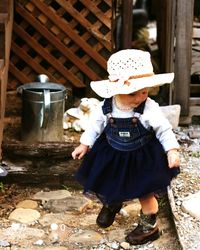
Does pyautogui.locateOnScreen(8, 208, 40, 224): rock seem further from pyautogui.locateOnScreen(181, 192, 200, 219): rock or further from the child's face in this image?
the child's face

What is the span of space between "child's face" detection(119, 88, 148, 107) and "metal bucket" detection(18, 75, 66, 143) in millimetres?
1484

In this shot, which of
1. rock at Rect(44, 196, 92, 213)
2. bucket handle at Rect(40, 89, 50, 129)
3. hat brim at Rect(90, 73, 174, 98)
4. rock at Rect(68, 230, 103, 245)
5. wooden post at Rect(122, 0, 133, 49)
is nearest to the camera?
hat brim at Rect(90, 73, 174, 98)

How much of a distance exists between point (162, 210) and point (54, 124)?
135cm

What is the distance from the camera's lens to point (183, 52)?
237 inches

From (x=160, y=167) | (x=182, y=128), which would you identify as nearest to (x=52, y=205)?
(x=160, y=167)

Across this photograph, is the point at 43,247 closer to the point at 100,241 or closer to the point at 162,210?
the point at 100,241

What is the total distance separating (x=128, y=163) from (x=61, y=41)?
262 centimetres

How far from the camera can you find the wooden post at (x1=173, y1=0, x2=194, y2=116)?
5.91 m

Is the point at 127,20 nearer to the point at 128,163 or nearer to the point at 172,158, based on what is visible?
the point at 128,163

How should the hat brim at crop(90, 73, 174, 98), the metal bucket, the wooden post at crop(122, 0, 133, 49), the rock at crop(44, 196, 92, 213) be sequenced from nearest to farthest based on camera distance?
the hat brim at crop(90, 73, 174, 98)
the rock at crop(44, 196, 92, 213)
the metal bucket
the wooden post at crop(122, 0, 133, 49)

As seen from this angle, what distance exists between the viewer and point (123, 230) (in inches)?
176

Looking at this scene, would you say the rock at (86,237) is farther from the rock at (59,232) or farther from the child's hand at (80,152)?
the child's hand at (80,152)

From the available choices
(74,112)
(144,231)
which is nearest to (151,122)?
(144,231)

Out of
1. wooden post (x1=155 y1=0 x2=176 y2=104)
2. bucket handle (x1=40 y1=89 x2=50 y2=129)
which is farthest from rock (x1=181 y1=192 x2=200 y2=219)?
wooden post (x1=155 y1=0 x2=176 y2=104)
